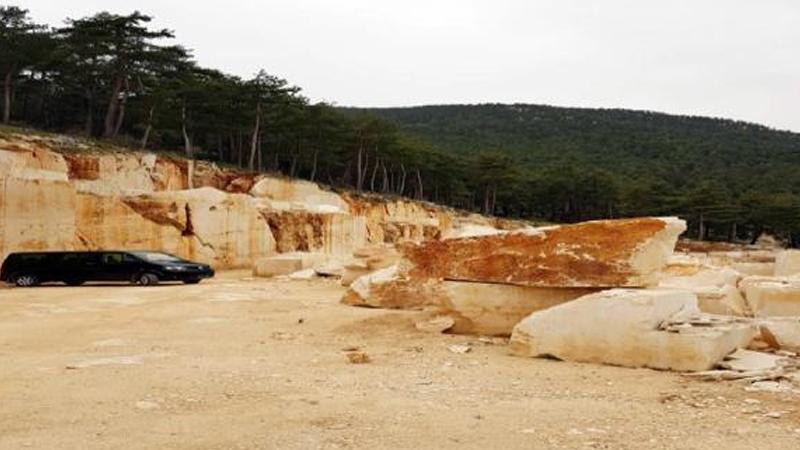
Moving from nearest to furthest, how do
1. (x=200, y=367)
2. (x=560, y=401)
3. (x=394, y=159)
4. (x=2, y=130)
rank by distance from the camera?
(x=560, y=401) < (x=200, y=367) < (x=2, y=130) < (x=394, y=159)

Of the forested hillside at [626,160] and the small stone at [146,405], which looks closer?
the small stone at [146,405]

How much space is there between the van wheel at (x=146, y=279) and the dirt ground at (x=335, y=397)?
10680 millimetres

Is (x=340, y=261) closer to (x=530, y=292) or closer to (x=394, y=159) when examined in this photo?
(x=530, y=292)

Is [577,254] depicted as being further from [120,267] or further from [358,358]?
[120,267]

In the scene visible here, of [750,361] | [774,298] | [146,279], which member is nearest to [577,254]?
[750,361]

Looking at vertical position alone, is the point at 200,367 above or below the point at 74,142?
below

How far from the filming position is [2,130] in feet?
105

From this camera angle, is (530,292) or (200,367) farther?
(530,292)

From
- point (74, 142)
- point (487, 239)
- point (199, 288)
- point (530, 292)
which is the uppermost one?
point (74, 142)

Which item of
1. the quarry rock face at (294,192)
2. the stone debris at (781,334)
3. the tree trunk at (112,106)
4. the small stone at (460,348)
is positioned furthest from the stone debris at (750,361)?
the tree trunk at (112,106)

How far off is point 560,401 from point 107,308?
12.0 metres

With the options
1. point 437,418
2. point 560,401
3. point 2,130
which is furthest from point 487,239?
point 2,130

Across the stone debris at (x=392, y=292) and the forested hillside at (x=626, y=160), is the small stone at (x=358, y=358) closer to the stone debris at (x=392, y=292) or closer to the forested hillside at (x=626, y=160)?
the stone debris at (x=392, y=292)

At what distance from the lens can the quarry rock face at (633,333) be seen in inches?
373
